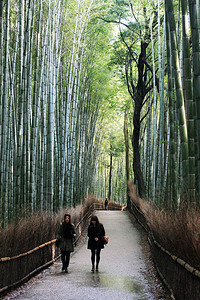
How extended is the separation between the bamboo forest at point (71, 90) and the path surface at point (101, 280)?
1036 millimetres

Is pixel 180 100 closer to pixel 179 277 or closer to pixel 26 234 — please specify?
pixel 179 277

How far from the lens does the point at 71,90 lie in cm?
1012

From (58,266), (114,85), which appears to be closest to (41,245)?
(58,266)

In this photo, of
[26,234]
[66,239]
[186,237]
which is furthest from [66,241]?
[186,237]

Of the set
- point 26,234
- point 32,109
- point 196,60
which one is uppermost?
point 32,109

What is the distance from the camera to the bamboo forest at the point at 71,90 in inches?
188

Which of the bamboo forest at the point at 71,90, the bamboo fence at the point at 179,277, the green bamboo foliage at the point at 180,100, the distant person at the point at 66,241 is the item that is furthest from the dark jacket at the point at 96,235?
the green bamboo foliage at the point at 180,100

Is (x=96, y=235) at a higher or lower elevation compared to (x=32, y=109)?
lower

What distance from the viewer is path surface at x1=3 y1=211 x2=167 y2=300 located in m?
4.51

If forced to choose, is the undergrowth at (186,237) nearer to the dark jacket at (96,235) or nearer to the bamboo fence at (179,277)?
the bamboo fence at (179,277)

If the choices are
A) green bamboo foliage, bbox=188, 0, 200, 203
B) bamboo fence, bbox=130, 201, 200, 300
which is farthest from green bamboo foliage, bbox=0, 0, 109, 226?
bamboo fence, bbox=130, 201, 200, 300

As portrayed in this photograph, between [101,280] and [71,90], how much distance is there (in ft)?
18.5

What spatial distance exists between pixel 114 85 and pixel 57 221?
10.4 metres

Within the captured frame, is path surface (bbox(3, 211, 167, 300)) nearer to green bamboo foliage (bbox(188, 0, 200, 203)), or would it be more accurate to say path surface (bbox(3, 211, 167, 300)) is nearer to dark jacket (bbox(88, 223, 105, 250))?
dark jacket (bbox(88, 223, 105, 250))
